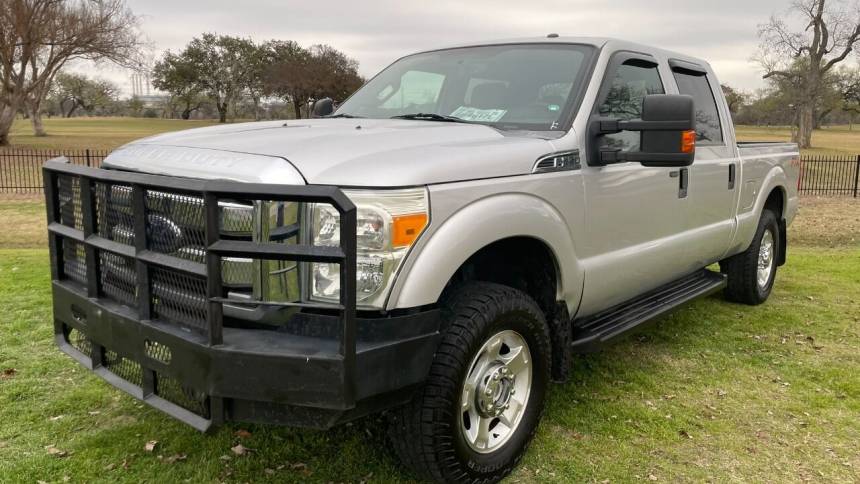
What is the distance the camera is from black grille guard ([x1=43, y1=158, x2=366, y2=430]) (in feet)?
→ 7.73

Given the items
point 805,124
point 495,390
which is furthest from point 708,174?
point 805,124

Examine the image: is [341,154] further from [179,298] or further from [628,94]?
[628,94]

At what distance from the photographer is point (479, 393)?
3.06m

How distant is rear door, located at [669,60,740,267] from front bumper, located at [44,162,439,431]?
270 cm

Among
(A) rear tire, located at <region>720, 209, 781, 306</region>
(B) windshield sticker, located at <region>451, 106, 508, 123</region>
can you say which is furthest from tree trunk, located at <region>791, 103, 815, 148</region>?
(B) windshield sticker, located at <region>451, 106, 508, 123</region>

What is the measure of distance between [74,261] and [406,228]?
70.3 inches

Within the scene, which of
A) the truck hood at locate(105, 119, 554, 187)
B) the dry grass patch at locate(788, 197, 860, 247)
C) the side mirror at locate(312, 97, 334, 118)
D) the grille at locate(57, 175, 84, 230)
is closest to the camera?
the truck hood at locate(105, 119, 554, 187)

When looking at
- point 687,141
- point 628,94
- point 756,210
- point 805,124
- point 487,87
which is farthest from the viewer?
point 805,124

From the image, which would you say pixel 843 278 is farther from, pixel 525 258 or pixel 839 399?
pixel 525 258

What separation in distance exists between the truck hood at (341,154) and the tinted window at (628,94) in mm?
735

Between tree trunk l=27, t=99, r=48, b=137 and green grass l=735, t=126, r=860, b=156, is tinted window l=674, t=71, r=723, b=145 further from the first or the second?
tree trunk l=27, t=99, r=48, b=137

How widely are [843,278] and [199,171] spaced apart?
7328 millimetres

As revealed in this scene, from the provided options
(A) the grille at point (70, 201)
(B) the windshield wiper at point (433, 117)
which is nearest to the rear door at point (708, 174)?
(B) the windshield wiper at point (433, 117)

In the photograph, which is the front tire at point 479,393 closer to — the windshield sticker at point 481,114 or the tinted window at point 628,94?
the windshield sticker at point 481,114
